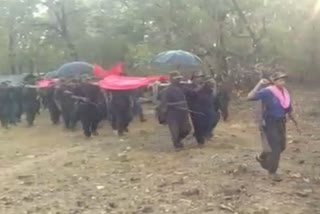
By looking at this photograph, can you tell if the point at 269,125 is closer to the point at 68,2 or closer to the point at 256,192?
the point at 256,192

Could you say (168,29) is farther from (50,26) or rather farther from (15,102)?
(50,26)

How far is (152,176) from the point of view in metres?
11.6

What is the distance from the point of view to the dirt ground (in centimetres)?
952

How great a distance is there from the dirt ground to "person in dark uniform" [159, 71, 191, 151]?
0.53 meters

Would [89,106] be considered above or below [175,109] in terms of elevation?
below

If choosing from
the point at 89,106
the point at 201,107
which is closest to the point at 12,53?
the point at 89,106

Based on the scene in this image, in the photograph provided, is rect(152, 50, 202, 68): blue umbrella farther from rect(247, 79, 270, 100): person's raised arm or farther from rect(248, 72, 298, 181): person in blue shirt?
rect(248, 72, 298, 181): person in blue shirt

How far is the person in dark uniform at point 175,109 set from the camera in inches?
562

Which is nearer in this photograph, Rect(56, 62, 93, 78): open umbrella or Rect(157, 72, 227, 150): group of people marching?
Rect(157, 72, 227, 150): group of people marching

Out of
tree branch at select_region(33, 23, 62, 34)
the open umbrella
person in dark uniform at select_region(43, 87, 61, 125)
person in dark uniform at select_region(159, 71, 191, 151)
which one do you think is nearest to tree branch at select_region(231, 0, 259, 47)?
the open umbrella

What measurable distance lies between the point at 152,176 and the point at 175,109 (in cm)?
292

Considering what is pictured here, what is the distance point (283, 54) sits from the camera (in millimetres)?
30516

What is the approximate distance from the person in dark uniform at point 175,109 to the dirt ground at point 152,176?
20.9 inches

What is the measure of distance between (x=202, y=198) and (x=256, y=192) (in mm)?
780
